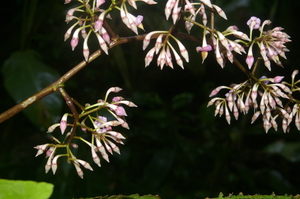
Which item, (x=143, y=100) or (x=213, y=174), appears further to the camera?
(x=143, y=100)

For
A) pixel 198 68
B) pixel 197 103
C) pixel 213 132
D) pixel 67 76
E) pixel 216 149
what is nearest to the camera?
pixel 67 76

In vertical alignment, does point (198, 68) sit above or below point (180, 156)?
above

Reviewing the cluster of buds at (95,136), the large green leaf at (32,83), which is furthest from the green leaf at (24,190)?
the large green leaf at (32,83)

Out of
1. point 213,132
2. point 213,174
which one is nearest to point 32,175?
point 213,174

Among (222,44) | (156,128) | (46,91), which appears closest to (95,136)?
(46,91)

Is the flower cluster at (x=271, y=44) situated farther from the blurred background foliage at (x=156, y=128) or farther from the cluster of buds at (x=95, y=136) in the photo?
the blurred background foliage at (x=156, y=128)

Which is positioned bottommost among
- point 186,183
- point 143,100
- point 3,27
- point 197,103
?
point 186,183

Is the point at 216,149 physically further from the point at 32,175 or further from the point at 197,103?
the point at 32,175

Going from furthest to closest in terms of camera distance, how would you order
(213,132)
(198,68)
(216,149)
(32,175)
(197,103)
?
(197,103), (213,132), (216,149), (198,68), (32,175)
